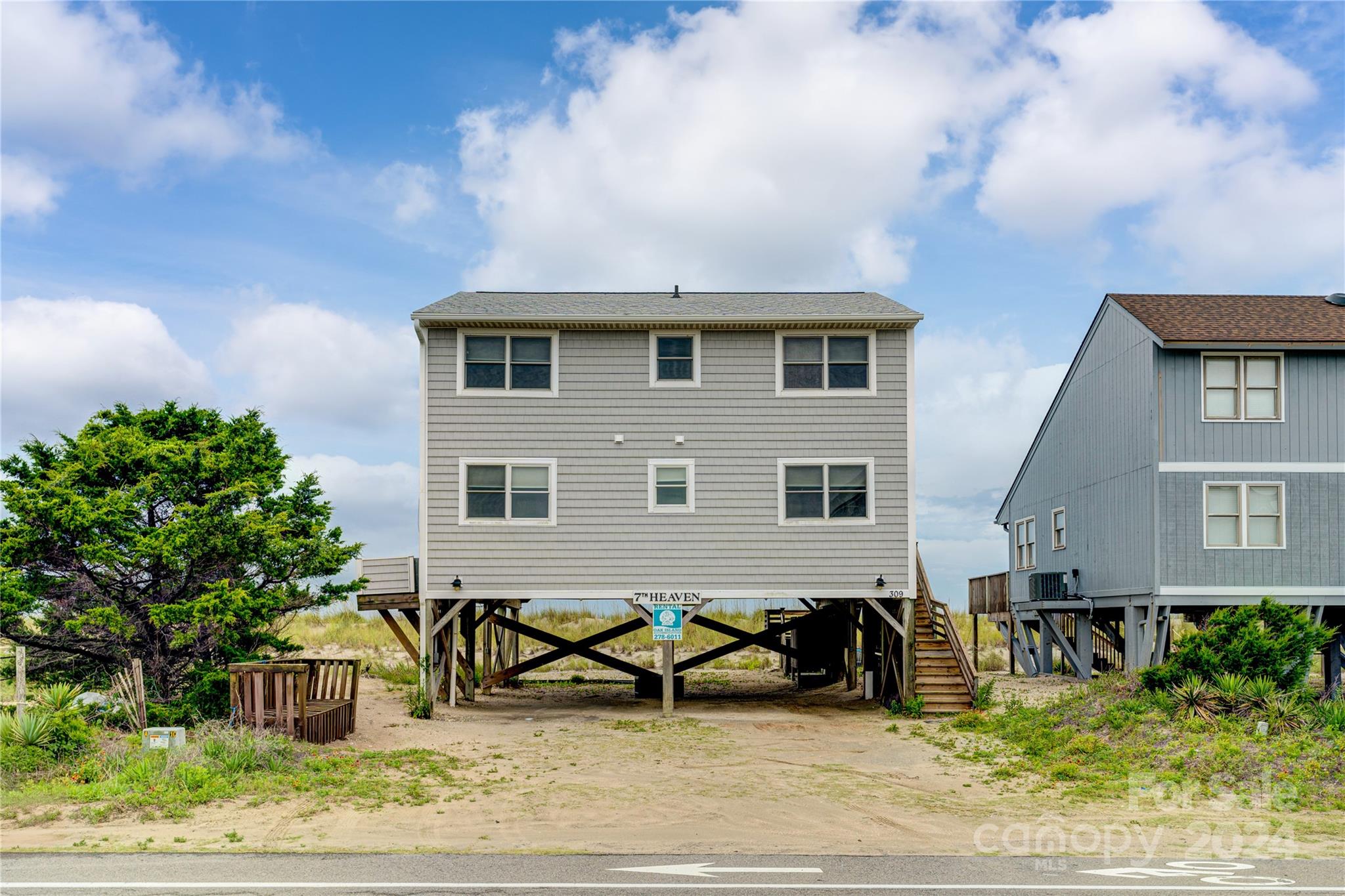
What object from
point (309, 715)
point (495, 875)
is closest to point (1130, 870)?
point (495, 875)

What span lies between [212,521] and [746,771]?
9.25m

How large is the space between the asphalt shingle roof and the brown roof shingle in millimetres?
5794

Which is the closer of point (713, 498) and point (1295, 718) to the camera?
point (1295, 718)

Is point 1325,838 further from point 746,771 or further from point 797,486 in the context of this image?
point 797,486

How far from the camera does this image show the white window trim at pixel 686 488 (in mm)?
23094

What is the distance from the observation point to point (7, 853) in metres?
10.6

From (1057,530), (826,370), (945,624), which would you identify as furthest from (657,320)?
(1057,530)

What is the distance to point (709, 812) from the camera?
13078mm

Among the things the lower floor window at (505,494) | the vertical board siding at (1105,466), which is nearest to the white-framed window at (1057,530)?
the vertical board siding at (1105,466)

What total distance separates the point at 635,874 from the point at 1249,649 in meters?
12.2

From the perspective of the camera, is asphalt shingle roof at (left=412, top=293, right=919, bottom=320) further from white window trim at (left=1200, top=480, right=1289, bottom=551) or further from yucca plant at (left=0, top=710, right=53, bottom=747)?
yucca plant at (left=0, top=710, right=53, bottom=747)

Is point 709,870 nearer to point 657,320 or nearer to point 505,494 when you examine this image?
point 505,494

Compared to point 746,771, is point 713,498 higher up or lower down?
higher up

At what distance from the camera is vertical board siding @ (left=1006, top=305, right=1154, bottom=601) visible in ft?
79.7
